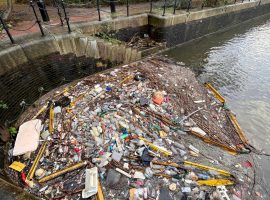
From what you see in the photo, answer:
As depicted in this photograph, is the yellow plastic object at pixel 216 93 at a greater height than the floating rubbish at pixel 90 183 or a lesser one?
lesser

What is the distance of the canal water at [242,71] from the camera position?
4.54 metres

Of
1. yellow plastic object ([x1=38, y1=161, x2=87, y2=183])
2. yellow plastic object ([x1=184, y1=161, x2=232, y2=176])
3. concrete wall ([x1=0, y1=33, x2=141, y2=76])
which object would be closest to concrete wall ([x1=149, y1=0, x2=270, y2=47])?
concrete wall ([x1=0, y1=33, x2=141, y2=76])

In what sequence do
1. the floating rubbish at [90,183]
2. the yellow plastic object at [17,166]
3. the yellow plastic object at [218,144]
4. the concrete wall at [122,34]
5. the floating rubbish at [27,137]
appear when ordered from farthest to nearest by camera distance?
the concrete wall at [122,34] → the yellow plastic object at [218,144] → the floating rubbish at [27,137] → the yellow plastic object at [17,166] → the floating rubbish at [90,183]

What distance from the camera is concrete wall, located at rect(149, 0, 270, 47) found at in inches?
282

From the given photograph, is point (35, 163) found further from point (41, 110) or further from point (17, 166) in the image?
point (41, 110)

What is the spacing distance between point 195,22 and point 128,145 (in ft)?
23.4

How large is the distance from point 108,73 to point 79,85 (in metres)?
1.00

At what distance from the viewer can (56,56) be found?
461 centimetres

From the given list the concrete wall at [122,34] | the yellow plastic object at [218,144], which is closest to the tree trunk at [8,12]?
the concrete wall at [122,34]

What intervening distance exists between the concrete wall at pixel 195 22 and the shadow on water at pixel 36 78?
3256 mm

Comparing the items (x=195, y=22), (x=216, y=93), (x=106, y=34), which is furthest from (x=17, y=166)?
(x=195, y=22)

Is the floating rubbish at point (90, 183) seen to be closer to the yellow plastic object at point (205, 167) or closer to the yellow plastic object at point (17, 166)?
the yellow plastic object at point (17, 166)

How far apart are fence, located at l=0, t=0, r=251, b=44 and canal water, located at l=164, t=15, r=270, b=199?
177cm

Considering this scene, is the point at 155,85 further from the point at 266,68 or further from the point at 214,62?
the point at 266,68
